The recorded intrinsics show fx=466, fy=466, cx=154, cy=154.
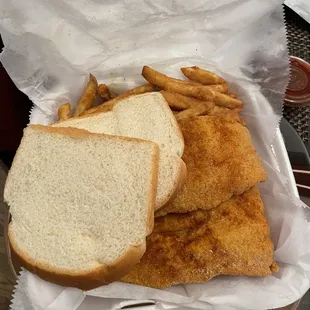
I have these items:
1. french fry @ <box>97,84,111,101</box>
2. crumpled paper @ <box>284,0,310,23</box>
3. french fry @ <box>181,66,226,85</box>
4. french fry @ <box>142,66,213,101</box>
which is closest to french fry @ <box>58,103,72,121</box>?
french fry @ <box>97,84,111,101</box>

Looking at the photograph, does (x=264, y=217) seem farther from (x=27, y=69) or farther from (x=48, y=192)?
(x=27, y=69)

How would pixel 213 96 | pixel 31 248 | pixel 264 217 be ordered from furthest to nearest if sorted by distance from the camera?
pixel 213 96 → pixel 264 217 → pixel 31 248

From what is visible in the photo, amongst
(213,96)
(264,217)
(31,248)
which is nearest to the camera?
(31,248)

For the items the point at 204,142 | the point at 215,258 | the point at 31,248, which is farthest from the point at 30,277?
the point at 204,142

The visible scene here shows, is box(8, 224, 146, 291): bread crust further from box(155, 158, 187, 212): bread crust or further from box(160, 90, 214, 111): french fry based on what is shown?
box(160, 90, 214, 111): french fry

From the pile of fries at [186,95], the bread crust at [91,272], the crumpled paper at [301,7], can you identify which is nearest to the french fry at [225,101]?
the pile of fries at [186,95]

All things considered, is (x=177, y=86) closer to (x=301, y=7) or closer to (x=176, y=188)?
(x=176, y=188)

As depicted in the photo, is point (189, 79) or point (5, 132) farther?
point (5, 132)
